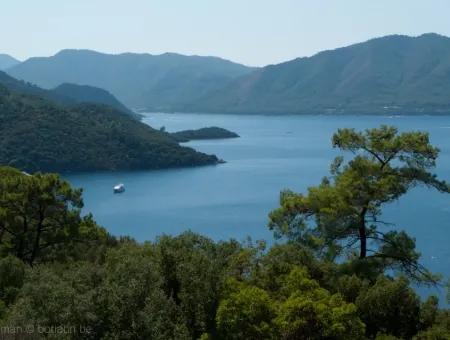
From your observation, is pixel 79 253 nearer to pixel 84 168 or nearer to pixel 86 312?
pixel 86 312

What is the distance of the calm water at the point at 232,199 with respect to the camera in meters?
53.6

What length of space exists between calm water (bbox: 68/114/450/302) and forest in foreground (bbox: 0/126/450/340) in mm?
29608

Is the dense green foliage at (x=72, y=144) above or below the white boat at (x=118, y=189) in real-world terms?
above

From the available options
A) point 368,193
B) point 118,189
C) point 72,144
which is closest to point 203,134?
point 72,144

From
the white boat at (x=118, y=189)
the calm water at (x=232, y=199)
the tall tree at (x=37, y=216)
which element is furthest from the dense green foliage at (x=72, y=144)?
the tall tree at (x=37, y=216)

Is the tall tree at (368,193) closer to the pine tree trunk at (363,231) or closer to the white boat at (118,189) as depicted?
the pine tree trunk at (363,231)

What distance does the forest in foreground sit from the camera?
28.6ft

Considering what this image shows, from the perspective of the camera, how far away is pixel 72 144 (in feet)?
336

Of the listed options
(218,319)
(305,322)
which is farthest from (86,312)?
(305,322)

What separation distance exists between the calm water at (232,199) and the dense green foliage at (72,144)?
5206 mm

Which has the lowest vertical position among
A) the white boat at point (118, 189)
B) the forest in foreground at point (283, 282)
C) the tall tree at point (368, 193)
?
the white boat at point (118, 189)

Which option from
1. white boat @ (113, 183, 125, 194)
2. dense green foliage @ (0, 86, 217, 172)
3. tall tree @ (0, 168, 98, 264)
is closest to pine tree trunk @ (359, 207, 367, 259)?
tall tree @ (0, 168, 98, 264)

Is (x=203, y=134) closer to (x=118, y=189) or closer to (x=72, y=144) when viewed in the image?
(x=72, y=144)

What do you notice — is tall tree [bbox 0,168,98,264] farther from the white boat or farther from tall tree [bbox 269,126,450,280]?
the white boat
